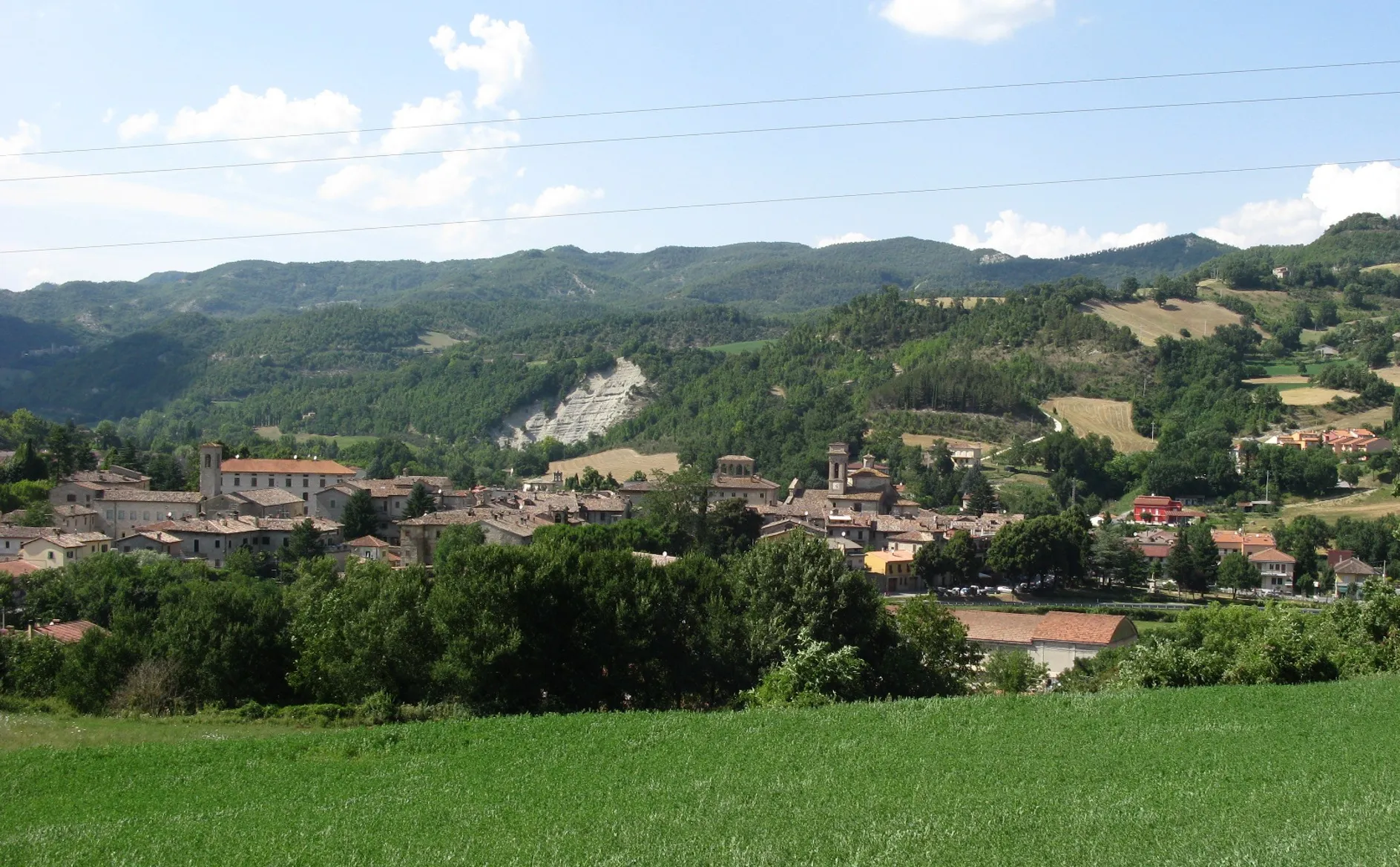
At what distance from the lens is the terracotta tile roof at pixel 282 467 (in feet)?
249

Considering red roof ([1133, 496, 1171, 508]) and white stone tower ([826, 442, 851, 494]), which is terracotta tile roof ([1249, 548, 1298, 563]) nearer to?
red roof ([1133, 496, 1171, 508])

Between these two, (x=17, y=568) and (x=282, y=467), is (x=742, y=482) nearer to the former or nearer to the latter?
(x=282, y=467)

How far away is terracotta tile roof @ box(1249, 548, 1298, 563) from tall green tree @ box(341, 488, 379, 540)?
4815cm

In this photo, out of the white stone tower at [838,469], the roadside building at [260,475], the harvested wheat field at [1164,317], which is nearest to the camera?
the roadside building at [260,475]

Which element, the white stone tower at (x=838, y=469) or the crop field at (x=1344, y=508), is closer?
the crop field at (x=1344, y=508)

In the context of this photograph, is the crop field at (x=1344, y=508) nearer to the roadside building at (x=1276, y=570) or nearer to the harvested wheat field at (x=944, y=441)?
the roadside building at (x=1276, y=570)

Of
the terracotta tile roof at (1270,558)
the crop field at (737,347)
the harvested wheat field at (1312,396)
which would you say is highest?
the crop field at (737,347)

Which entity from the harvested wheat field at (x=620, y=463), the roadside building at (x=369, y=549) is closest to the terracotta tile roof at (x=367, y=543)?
the roadside building at (x=369, y=549)

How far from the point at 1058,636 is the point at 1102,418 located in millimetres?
77707

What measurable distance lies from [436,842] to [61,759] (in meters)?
8.77

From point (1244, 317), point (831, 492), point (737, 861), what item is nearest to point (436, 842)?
point (737, 861)

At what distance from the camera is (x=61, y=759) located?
19.9m

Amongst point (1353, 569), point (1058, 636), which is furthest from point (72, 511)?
point (1353, 569)

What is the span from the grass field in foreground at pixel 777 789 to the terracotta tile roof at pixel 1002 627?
796 inches
